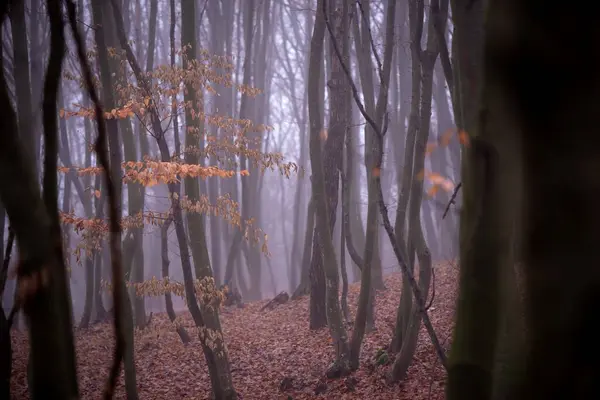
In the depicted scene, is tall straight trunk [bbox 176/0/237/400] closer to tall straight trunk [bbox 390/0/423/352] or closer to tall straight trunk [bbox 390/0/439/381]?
tall straight trunk [bbox 390/0/439/381]

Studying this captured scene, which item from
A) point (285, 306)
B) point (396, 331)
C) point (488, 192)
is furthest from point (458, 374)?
point (285, 306)

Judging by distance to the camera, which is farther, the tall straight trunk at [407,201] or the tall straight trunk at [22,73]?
the tall straight trunk at [22,73]

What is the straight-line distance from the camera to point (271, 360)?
367 inches

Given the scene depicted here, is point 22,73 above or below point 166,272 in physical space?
above

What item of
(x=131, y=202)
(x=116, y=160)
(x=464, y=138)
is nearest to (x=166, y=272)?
(x=131, y=202)

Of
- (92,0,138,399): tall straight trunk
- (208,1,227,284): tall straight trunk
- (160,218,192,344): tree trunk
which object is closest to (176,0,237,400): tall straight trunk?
(92,0,138,399): tall straight trunk

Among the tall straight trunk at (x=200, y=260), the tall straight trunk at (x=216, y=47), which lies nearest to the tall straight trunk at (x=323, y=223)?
the tall straight trunk at (x=200, y=260)

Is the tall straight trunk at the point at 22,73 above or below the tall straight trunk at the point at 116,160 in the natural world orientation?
above

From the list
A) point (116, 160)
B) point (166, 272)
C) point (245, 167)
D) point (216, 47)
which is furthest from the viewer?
point (216, 47)

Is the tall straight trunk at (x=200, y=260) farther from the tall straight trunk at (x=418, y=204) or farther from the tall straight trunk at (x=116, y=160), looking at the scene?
the tall straight trunk at (x=418, y=204)

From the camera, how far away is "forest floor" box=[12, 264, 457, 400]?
7238 mm

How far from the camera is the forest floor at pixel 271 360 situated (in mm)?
Result: 7238

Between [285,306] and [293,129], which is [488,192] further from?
[293,129]

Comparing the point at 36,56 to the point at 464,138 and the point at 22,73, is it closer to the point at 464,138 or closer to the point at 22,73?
the point at 22,73
